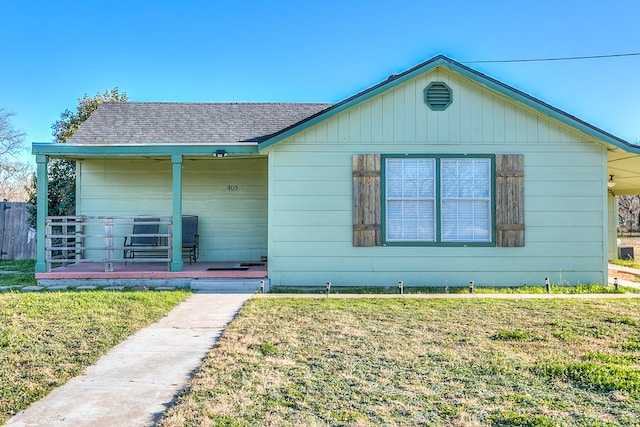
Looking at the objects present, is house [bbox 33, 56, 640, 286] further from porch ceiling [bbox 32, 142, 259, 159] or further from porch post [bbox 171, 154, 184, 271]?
porch post [bbox 171, 154, 184, 271]

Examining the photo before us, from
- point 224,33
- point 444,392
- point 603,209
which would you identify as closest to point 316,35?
point 224,33

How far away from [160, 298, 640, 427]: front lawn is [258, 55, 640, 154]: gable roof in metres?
3.03

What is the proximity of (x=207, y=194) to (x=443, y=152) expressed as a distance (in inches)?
199

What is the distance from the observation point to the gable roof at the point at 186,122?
9078 mm

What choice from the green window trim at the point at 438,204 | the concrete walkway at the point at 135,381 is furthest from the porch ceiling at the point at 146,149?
the concrete walkway at the point at 135,381

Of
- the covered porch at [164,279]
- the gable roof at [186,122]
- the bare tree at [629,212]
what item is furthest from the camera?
the bare tree at [629,212]

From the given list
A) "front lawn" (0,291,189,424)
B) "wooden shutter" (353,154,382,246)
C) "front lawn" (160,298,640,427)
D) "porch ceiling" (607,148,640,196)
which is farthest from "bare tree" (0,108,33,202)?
"porch ceiling" (607,148,640,196)

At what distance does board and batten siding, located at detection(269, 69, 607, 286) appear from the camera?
7.77m

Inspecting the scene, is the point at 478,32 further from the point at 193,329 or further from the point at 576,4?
the point at 193,329

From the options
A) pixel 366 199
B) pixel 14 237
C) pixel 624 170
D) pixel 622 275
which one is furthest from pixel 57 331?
pixel 624 170

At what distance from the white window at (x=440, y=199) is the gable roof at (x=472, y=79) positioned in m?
1.12

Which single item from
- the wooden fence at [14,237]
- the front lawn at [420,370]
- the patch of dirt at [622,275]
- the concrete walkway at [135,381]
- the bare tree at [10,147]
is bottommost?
the concrete walkway at [135,381]

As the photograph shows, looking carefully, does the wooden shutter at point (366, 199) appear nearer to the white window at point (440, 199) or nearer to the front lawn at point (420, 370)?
the white window at point (440, 199)

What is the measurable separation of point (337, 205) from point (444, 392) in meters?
4.84
